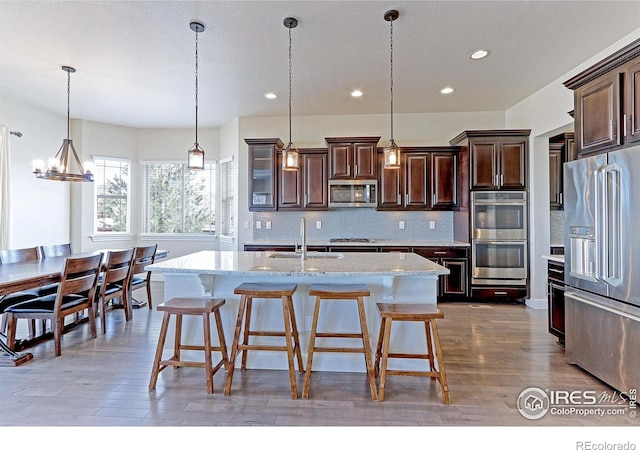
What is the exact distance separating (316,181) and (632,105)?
11.8ft

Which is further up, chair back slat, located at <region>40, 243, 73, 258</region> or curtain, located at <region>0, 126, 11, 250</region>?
curtain, located at <region>0, 126, 11, 250</region>

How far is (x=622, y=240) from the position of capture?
226 centimetres

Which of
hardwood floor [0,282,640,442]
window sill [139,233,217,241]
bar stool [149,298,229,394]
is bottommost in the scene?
hardwood floor [0,282,640,442]

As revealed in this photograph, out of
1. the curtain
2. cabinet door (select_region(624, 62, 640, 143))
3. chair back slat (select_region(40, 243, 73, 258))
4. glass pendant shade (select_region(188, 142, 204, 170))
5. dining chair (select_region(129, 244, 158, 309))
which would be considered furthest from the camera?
the curtain

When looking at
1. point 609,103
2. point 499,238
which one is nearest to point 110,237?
point 499,238

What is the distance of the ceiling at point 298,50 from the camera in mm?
2721

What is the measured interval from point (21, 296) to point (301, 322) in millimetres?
2791

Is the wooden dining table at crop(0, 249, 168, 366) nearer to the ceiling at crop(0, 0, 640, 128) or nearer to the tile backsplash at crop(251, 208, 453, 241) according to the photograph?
the ceiling at crop(0, 0, 640, 128)

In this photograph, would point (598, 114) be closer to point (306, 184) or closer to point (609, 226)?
point (609, 226)

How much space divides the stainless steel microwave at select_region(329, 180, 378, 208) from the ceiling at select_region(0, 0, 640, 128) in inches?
45.7

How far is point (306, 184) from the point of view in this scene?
→ 5195mm

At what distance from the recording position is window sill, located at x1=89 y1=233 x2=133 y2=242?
19.4 feet

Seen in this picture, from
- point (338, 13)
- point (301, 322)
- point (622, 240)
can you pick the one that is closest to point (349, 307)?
point (301, 322)

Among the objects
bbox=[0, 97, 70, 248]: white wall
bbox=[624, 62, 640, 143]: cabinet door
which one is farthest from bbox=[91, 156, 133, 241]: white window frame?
bbox=[624, 62, 640, 143]: cabinet door
